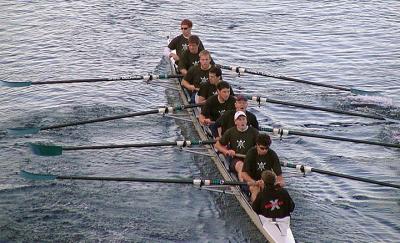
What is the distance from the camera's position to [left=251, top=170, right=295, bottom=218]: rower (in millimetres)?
12405

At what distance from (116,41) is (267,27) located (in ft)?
23.0

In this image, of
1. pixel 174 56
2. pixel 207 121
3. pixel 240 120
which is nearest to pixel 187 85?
pixel 207 121

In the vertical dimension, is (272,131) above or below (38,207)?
above

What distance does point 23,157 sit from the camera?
686 inches

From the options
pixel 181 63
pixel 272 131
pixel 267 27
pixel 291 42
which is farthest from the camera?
pixel 267 27

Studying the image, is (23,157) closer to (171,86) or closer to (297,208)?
(171,86)

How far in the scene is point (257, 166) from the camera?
44.3ft

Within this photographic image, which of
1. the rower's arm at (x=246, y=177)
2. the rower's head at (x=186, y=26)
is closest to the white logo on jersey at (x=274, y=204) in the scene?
the rower's arm at (x=246, y=177)

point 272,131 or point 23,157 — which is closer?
point 272,131

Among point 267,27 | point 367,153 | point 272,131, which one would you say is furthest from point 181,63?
point 267,27

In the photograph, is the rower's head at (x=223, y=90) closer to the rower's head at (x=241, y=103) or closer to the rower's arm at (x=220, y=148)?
the rower's head at (x=241, y=103)

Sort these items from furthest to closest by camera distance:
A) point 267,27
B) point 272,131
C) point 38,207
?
point 267,27 < point 272,131 < point 38,207

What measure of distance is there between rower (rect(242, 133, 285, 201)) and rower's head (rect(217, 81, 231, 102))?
8.06 feet

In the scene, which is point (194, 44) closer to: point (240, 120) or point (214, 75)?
point (214, 75)
